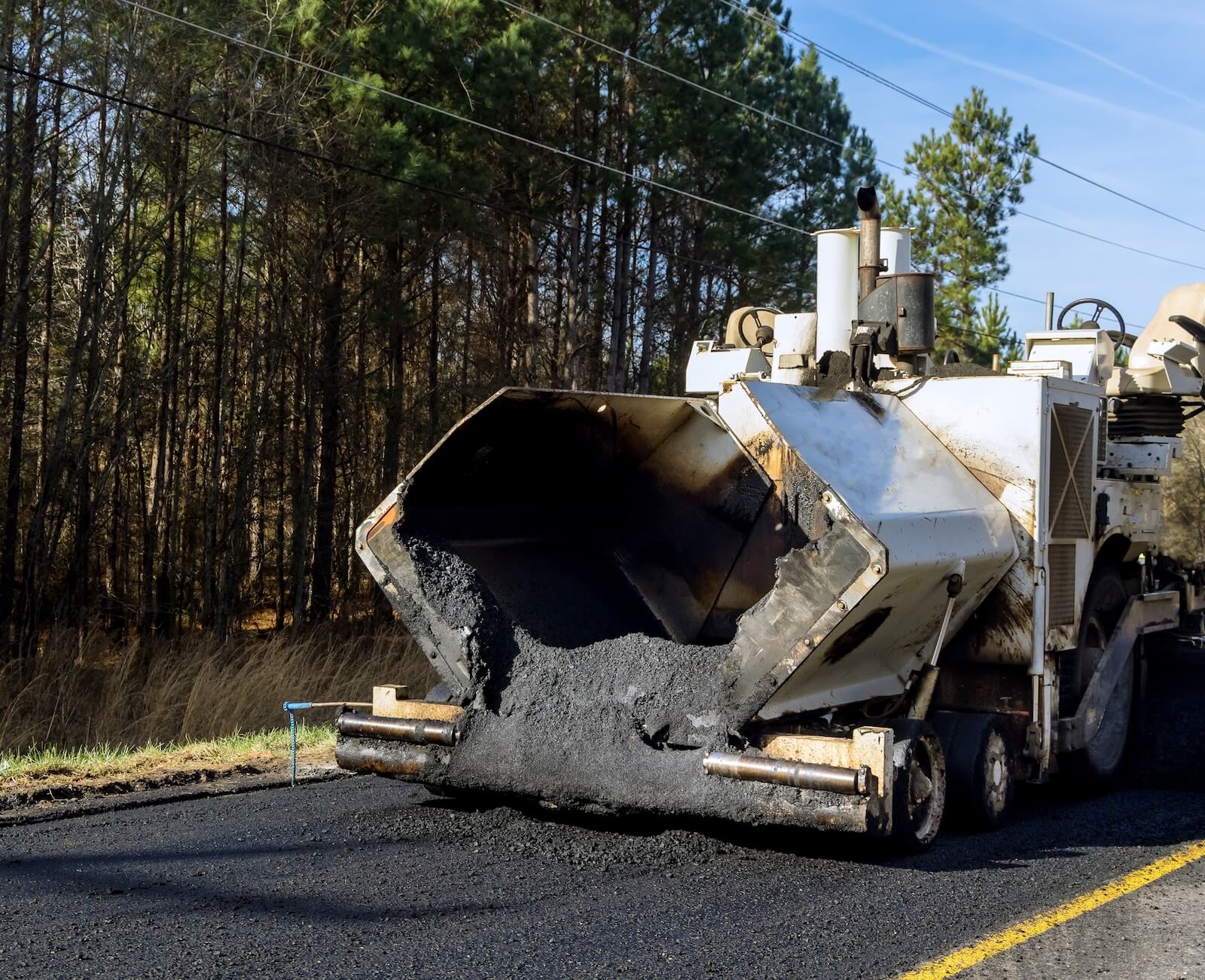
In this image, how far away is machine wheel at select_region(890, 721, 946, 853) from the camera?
17.2 ft

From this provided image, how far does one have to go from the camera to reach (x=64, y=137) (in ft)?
41.6

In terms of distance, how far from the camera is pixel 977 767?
5.92 m

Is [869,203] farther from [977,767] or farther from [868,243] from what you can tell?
[977,767]

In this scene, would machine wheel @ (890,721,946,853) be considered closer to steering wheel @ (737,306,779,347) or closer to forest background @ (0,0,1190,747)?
steering wheel @ (737,306,779,347)

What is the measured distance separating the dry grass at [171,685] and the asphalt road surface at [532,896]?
3901 mm

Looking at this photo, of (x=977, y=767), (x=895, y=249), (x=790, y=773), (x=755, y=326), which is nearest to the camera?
(x=790, y=773)

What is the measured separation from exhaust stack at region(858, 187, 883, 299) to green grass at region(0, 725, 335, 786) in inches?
160

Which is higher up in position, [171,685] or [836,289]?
[836,289]

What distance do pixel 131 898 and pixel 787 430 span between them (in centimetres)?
301

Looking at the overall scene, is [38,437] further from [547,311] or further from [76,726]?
[547,311]

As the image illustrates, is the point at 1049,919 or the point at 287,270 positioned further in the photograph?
the point at 287,270

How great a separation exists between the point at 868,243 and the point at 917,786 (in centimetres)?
315

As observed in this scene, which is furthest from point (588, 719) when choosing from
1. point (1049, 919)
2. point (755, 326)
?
point (755, 326)

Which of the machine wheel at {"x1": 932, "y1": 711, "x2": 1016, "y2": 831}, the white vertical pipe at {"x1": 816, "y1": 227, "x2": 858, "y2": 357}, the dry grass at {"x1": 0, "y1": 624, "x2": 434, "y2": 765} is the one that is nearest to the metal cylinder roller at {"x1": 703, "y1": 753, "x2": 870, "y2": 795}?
the machine wheel at {"x1": 932, "y1": 711, "x2": 1016, "y2": 831}
